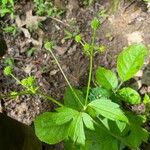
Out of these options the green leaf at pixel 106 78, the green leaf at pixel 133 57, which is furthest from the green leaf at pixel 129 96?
the green leaf at pixel 133 57

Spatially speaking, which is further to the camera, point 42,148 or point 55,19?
point 55,19

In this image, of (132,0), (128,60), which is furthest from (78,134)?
(132,0)

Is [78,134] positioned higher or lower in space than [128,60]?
lower

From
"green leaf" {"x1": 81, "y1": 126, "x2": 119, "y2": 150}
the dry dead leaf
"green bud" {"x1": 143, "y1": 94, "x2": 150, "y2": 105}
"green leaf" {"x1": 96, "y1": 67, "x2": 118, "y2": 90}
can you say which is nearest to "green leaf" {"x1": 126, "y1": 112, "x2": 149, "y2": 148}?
"green leaf" {"x1": 81, "y1": 126, "x2": 119, "y2": 150}

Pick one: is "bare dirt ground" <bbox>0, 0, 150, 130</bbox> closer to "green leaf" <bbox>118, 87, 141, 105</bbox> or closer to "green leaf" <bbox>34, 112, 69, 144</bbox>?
"green leaf" <bbox>118, 87, 141, 105</bbox>

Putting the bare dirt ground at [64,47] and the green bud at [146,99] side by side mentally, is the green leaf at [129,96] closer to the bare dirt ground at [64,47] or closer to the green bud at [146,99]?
the green bud at [146,99]

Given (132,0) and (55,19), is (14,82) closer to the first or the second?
(55,19)
